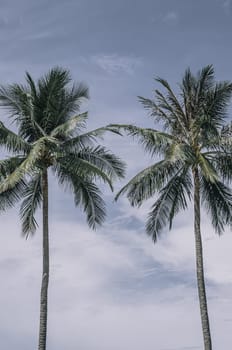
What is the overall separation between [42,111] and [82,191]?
414cm

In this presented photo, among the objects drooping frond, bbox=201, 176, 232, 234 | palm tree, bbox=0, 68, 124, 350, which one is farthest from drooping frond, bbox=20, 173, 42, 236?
→ drooping frond, bbox=201, 176, 232, 234

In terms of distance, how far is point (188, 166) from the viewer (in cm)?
3048

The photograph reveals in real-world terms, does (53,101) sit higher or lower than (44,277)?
higher

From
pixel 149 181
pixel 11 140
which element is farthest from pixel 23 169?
pixel 149 181

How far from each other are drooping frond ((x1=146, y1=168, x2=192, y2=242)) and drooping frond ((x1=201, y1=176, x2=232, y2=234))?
2.68ft

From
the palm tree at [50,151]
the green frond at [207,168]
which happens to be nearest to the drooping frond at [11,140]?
the palm tree at [50,151]

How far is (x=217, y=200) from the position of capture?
103 ft

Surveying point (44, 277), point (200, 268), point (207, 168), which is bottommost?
point (44, 277)

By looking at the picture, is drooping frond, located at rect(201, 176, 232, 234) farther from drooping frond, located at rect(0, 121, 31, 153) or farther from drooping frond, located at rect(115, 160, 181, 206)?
drooping frond, located at rect(0, 121, 31, 153)

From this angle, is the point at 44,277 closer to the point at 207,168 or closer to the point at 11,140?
the point at 11,140

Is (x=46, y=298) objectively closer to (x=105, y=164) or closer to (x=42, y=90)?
(x=105, y=164)

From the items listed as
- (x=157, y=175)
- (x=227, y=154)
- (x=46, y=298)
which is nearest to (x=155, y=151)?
(x=157, y=175)

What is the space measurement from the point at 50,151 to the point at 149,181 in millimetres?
4883

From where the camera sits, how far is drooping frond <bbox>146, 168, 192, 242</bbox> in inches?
1227
